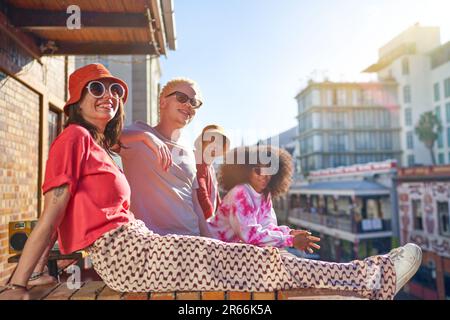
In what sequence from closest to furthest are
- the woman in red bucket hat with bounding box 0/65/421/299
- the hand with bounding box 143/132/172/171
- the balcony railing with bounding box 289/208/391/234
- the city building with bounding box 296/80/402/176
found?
the woman in red bucket hat with bounding box 0/65/421/299 → the hand with bounding box 143/132/172/171 → the balcony railing with bounding box 289/208/391/234 → the city building with bounding box 296/80/402/176

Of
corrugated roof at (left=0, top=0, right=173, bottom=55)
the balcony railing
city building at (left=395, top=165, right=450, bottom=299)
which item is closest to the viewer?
corrugated roof at (left=0, top=0, right=173, bottom=55)

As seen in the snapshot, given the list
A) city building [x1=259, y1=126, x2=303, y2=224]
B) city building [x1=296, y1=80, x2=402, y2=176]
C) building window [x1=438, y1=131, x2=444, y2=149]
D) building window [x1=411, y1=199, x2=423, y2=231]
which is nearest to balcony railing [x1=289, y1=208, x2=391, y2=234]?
building window [x1=411, y1=199, x2=423, y2=231]

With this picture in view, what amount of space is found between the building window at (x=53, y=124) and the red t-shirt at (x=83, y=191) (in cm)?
425

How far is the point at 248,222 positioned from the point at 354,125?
4790cm

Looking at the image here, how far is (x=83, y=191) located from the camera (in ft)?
6.20

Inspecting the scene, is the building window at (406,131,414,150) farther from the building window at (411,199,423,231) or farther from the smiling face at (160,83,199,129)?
the smiling face at (160,83,199,129)

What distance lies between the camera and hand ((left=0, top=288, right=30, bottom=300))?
165cm

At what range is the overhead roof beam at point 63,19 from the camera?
3.96m

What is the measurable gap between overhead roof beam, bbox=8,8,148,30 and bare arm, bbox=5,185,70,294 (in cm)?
303

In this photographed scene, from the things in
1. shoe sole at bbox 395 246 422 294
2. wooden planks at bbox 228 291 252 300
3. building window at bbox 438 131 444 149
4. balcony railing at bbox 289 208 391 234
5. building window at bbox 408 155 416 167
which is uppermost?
building window at bbox 438 131 444 149

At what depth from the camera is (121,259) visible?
1899 millimetres

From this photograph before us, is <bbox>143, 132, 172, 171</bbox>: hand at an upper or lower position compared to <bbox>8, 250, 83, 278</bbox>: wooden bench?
upper

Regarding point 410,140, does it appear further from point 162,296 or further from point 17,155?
point 162,296

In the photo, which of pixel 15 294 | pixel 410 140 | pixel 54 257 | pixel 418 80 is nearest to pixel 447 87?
pixel 418 80
